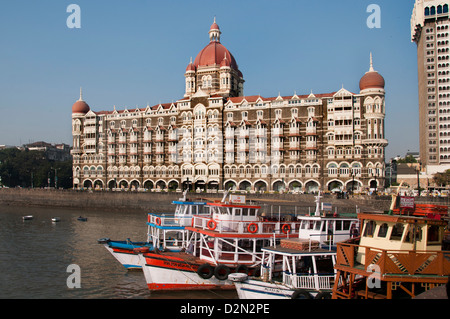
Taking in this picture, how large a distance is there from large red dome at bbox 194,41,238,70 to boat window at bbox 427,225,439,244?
3069 inches

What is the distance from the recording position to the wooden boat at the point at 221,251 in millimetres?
24156

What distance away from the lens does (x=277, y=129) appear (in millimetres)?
77438

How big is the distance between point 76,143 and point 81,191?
1832 centimetres

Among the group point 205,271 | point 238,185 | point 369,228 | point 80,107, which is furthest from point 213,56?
point 369,228

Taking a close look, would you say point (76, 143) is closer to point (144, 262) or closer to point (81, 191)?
point (81, 191)

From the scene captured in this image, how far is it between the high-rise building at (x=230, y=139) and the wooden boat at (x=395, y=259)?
2146 inches

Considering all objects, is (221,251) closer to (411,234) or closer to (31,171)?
(411,234)

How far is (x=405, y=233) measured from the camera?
15.1 m

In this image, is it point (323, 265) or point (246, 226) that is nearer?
point (323, 265)

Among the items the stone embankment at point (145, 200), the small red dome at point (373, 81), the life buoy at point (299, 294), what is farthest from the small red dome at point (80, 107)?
the life buoy at point (299, 294)

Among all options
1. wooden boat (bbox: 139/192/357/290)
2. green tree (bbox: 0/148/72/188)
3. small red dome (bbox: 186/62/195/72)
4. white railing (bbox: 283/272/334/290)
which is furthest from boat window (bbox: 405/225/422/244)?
green tree (bbox: 0/148/72/188)

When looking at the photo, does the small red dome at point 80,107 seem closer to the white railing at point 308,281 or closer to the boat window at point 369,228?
the white railing at point 308,281

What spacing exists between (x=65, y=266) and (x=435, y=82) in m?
107
